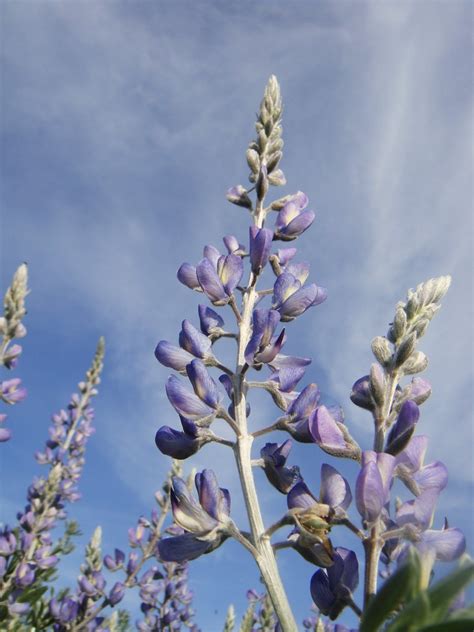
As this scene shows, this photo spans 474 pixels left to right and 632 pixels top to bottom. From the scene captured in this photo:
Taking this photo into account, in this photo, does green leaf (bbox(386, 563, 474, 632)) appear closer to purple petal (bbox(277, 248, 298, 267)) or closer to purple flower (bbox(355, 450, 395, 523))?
purple flower (bbox(355, 450, 395, 523))

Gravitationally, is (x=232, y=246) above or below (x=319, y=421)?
above

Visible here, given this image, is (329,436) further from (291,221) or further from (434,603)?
(291,221)

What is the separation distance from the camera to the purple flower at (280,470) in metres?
1.91

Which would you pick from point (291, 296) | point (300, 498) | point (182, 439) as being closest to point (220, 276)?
point (291, 296)

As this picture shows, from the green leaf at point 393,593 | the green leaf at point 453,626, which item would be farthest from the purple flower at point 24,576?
the green leaf at point 453,626

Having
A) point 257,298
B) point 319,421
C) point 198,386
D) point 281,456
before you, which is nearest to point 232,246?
point 257,298

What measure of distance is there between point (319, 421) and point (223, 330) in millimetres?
938

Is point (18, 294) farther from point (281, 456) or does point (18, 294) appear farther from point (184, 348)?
point (281, 456)

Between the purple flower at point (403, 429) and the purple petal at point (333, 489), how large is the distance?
166 millimetres

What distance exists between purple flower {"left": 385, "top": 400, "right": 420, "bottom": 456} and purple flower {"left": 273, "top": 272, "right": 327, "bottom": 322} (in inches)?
35.6

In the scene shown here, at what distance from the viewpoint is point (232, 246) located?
2.79m

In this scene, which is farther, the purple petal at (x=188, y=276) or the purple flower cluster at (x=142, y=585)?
the purple flower cluster at (x=142, y=585)

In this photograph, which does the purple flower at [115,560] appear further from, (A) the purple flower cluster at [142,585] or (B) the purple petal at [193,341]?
(B) the purple petal at [193,341]

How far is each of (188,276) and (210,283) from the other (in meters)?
0.21
